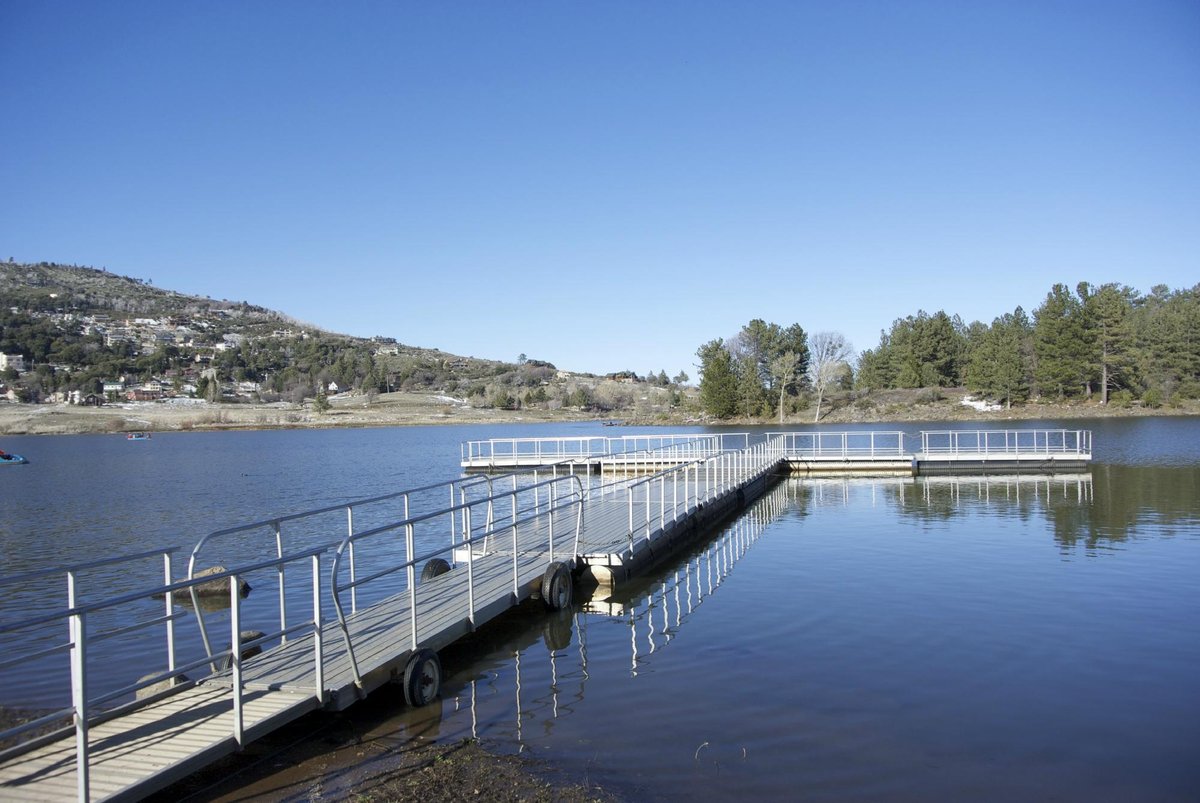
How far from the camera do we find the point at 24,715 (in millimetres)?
8578

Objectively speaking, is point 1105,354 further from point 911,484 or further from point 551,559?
point 551,559

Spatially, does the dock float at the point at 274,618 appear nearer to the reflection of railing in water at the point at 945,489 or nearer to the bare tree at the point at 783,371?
the reflection of railing in water at the point at 945,489

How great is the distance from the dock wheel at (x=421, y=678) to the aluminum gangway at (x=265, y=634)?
0.02 meters

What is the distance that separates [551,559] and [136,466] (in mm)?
48382

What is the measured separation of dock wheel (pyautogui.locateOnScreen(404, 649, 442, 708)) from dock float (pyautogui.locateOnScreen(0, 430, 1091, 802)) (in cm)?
2

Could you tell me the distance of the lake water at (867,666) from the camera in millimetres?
7074

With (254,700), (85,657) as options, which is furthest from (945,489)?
(85,657)

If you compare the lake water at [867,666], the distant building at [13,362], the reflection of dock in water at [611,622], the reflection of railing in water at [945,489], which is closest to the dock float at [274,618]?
the reflection of dock in water at [611,622]

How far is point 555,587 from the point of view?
12.3m

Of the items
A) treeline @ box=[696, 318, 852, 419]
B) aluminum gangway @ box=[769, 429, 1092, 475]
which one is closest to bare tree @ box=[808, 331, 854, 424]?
treeline @ box=[696, 318, 852, 419]

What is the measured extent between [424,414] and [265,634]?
13193cm

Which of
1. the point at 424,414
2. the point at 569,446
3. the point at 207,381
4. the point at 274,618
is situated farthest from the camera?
the point at 207,381

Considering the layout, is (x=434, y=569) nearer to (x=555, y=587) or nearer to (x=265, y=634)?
(x=555, y=587)

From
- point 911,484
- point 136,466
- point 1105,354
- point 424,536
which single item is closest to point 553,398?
point 1105,354
